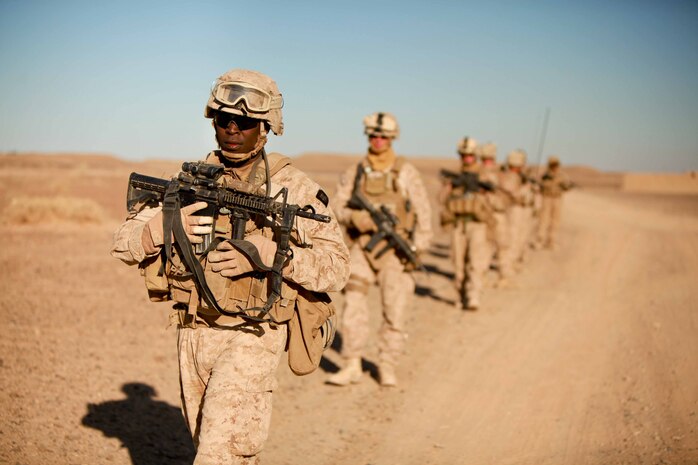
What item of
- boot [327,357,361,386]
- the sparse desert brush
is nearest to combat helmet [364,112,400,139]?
boot [327,357,361,386]

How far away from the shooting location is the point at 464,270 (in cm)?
1188

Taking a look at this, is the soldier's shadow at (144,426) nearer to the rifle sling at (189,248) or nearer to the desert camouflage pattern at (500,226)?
the rifle sling at (189,248)

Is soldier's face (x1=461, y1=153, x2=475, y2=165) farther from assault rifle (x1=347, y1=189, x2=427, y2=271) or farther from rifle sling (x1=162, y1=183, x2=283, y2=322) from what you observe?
rifle sling (x1=162, y1=183, x2=283, y2=322)

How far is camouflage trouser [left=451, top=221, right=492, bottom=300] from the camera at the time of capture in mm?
11586

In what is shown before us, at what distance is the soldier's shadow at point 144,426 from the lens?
5.38 metres

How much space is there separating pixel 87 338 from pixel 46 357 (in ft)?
2.81

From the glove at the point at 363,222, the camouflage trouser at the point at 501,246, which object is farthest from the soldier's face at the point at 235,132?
the camouflage trouser at the point at 501,246

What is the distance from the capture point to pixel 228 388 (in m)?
3.58

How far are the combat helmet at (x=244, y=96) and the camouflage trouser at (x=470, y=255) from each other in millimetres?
8056

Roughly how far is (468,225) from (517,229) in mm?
4040

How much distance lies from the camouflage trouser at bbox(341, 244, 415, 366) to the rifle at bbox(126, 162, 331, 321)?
Answer: 12.3 ft

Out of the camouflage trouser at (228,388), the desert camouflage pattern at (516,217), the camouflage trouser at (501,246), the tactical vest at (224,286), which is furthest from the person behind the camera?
the desert camouflage pattern at (516,217)

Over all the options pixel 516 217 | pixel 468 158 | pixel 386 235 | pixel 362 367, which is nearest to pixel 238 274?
pixel 386 235

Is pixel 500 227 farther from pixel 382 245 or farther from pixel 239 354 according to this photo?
pixel 239 354
